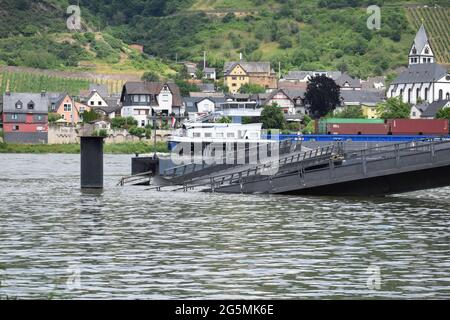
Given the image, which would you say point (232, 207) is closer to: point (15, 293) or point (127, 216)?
point (127, 216)

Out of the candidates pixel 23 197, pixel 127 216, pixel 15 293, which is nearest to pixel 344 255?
pixel 15 293

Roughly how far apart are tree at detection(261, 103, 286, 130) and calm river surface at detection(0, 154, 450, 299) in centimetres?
9265

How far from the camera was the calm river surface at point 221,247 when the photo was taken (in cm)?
2938

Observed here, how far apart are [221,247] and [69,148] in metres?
112

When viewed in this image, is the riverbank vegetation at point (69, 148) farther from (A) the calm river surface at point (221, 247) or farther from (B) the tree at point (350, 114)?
(A) the calm river surface at point (221, 247)

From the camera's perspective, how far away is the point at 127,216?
48469mm

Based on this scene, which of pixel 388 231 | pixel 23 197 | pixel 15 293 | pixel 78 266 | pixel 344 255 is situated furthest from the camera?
pixel 23 197

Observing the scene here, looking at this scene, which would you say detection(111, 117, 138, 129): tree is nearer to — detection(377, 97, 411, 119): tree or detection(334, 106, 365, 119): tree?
detection(334, 106, 365, 119): tree

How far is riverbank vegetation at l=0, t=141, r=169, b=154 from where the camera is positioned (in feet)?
475

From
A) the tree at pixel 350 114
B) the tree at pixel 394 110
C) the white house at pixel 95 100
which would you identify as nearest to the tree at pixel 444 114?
the tree at pixel 394 110

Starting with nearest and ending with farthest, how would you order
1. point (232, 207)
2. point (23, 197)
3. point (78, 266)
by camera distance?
point (78, 266) < point (232, 207) < point (23, 197)

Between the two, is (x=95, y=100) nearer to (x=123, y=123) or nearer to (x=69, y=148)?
(x=123, y=123)
